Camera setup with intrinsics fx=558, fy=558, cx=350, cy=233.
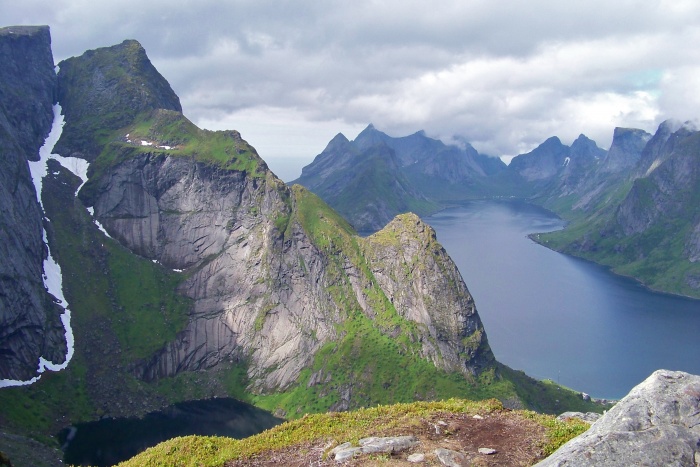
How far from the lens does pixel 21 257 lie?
431 ft

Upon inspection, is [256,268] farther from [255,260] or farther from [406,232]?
[406,232]

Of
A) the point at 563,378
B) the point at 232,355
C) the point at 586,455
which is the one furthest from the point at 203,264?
the point at 586,455

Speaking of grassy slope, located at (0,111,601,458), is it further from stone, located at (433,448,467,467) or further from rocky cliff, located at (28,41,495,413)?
stone, located at (433,448,467,467)

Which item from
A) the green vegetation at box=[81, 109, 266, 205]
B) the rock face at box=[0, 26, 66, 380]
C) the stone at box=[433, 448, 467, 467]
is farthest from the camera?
the green vegetation at box=[81, 109, 266, 205]

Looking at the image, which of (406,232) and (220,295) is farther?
(220,295)

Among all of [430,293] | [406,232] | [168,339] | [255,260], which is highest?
[406,232]

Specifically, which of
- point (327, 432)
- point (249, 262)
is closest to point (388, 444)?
point (327, 432)

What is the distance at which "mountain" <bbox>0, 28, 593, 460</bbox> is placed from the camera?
123938mm

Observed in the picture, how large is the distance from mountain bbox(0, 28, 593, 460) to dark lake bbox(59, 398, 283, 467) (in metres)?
3.49

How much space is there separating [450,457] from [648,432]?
30.2ft

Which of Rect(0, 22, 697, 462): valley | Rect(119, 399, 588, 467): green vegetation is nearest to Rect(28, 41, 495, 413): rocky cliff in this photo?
Rect(0, 22, 697, 462): valley

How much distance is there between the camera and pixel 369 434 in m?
31.8

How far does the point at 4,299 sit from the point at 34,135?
3160 inches

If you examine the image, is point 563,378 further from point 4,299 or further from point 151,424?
point 4,299
